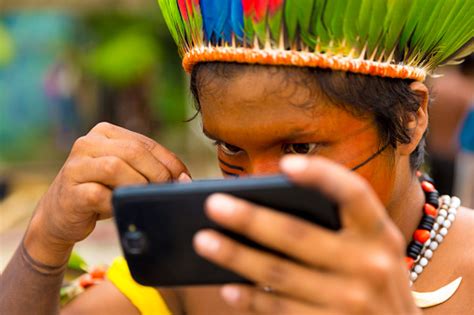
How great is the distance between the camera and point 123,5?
974 cm

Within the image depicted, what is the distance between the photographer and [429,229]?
210 centimetres

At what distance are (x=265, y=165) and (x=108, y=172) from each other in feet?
1.20

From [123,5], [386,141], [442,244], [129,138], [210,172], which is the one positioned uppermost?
[386,141]

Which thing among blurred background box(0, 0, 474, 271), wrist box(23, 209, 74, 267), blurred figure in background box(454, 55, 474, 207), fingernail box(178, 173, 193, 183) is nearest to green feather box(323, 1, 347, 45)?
fingernail box(178, 173, 193, 183)

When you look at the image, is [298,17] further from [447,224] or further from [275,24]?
[447,224]

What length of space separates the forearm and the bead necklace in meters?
0.88

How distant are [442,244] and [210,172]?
27.0 feet

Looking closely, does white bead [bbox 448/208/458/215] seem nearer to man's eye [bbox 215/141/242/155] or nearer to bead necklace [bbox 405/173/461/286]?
bead necklace [bbox 405/173/461/286]

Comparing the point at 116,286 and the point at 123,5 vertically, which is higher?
the point at 116,286

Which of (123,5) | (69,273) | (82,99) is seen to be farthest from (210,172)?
(69,273)

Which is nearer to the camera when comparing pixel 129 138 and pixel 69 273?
pixel 129 138

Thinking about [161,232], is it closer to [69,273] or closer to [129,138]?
[129,138]

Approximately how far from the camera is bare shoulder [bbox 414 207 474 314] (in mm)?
1959

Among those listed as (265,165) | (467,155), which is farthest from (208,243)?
(467,155)
